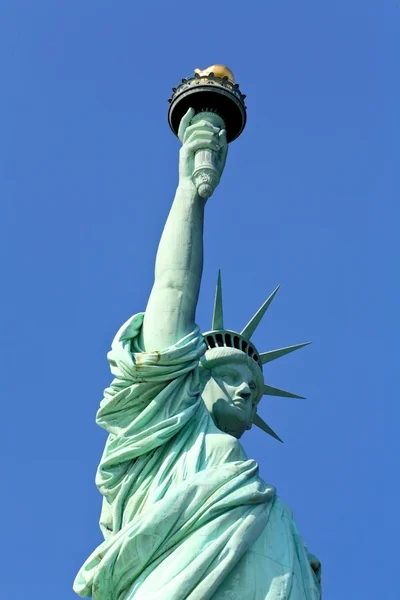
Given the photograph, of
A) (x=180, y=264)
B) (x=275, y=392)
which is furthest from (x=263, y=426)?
(x=180, y=264)

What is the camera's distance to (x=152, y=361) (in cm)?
1307

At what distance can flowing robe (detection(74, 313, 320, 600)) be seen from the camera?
1187cm

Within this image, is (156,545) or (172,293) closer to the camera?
(156,545)

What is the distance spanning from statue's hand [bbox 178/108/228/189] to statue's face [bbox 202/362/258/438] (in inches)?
74.5

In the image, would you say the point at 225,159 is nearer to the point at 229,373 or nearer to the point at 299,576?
the point at 229,373

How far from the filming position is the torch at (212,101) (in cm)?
1495

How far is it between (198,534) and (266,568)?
0.63 m

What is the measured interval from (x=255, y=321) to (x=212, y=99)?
2.36 meters

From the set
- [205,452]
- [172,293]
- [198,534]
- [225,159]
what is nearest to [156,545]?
[198,534]

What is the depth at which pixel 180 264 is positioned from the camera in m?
13.8

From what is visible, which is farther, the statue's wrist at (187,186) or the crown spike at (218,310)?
the crown spike at (218,310)

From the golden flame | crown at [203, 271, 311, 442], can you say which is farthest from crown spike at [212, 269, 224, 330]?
the golden flame

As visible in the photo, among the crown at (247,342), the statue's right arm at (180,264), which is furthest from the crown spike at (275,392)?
the statue's right arm at (180,264)

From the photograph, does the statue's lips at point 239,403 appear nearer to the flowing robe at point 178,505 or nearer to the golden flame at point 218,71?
the flowing robe at point 178,505
